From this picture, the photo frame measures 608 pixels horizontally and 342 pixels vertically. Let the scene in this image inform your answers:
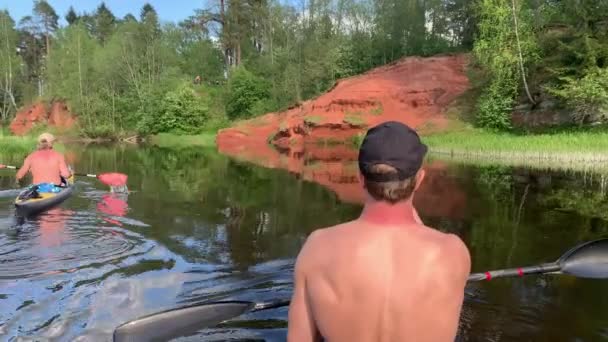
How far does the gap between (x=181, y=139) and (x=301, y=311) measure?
43.5 m

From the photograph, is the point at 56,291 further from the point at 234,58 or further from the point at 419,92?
the point at 234,58

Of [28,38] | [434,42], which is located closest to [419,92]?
[434,42]

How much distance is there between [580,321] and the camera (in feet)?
15.5

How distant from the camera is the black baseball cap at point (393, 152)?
207 centimetres

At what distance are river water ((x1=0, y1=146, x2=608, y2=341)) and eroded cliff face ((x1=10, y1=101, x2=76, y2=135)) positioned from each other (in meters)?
44.3

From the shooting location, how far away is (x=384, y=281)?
2.05 metres

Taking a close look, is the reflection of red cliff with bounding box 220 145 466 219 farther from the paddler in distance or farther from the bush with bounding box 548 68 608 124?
the bush with bounding box 548 68 608 124

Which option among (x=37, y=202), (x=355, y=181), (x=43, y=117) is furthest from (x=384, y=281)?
(x=43, y=117)

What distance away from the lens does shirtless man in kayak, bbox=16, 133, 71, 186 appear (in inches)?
388

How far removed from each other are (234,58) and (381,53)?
18.2m

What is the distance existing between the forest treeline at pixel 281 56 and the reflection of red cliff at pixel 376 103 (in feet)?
10.9

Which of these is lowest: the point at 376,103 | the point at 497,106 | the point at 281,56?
the point at 497,106

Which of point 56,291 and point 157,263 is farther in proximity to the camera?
point 157,263

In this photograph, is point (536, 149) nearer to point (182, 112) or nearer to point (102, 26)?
point (182, 112)
